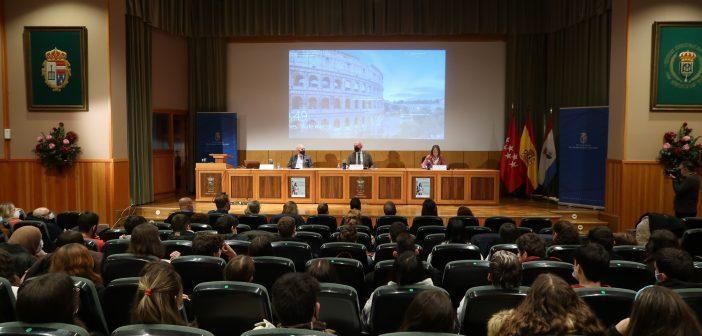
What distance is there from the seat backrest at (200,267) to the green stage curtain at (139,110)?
856cm

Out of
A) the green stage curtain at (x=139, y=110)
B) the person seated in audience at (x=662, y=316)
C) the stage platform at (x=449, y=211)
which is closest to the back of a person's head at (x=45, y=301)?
the person seated in audience at (x=662, y=316)

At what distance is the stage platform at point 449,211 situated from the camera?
10.8m

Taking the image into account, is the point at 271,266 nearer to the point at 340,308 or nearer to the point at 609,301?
the point at 340,308

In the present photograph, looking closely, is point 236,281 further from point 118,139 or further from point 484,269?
point 118,139

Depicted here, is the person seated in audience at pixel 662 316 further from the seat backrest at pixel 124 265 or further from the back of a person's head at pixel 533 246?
the seat backrest at pixel 124 265

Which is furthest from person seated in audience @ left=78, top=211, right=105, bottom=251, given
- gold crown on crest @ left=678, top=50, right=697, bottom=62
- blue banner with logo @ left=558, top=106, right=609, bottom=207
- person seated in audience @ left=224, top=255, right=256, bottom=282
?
gold crown on crest @ left=678, top=50, right=697, bottom=62

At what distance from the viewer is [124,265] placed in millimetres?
4352

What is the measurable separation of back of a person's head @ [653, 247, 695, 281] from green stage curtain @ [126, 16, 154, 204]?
1044cm

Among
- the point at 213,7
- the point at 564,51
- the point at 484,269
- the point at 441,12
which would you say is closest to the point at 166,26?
the point at 213,7

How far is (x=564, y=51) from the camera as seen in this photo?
44.6 ft

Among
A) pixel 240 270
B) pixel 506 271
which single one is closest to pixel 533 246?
pixel 506 271

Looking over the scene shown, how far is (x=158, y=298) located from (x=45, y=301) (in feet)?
1.53

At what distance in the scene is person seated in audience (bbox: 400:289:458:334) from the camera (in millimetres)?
2492

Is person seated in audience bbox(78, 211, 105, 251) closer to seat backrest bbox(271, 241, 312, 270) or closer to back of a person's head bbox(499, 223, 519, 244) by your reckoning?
seat backrest bbox(271, 241, 312, 270)
